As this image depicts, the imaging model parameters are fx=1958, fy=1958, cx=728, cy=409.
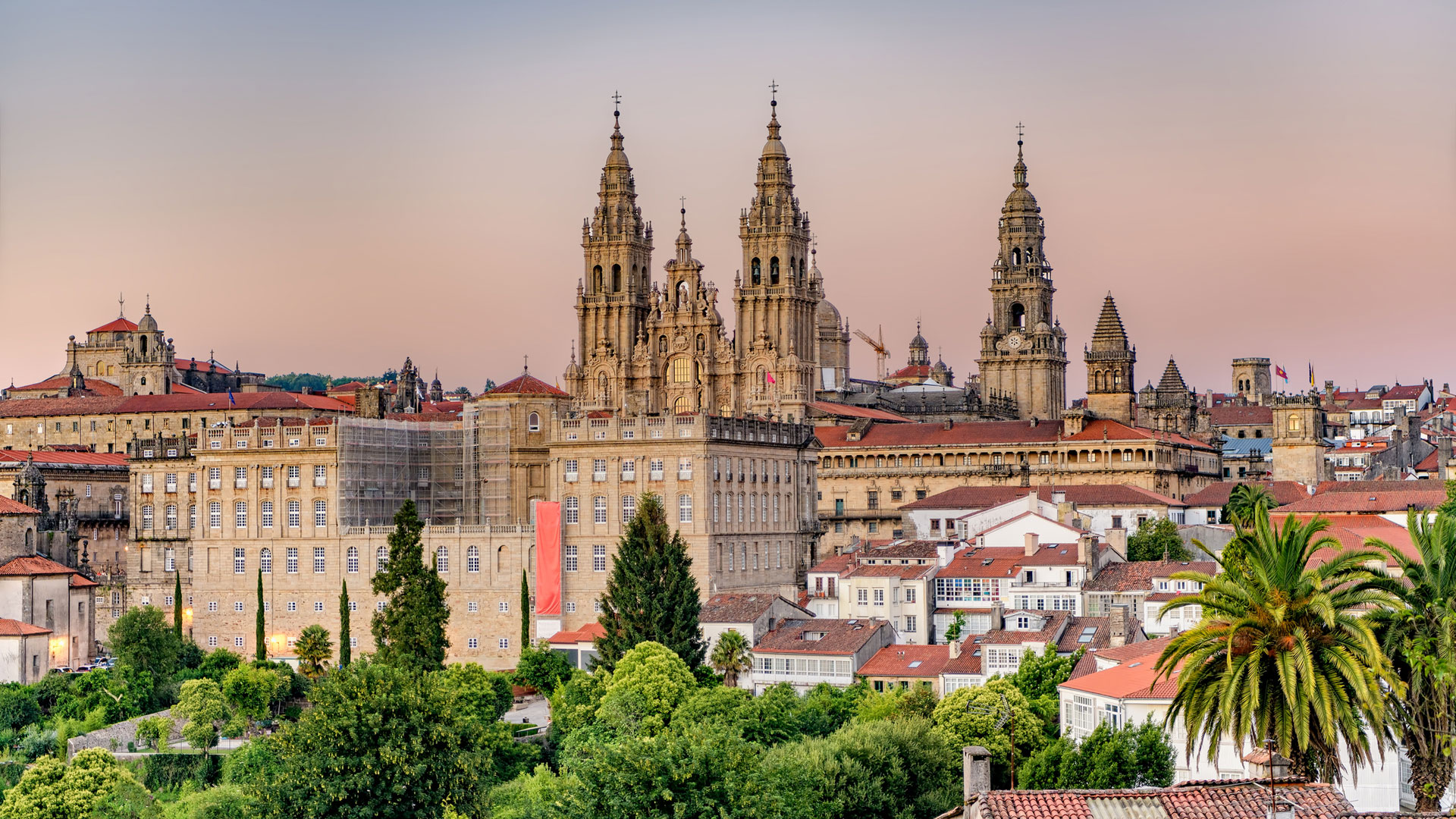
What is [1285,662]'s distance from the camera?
3441 cm

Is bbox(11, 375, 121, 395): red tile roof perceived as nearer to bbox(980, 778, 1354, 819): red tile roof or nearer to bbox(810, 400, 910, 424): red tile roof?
bbox(810, 400, 910, 424): red tile roof

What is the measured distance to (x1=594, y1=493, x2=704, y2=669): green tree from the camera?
75375mm

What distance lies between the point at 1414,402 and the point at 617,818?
6736 inches

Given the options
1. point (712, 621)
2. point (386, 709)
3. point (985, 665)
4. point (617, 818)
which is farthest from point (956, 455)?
point (617, 818)

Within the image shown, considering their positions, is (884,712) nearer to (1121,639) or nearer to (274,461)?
(1121,639)

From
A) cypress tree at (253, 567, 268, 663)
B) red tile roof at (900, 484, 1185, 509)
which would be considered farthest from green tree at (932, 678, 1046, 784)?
cypress tree at (253, 567, 268, 663)

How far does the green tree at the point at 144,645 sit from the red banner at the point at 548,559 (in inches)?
635

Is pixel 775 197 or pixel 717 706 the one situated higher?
pixel 775 197

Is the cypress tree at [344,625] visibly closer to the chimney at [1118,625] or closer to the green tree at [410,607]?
the green tree at [410,607]

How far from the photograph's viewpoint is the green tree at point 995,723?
5706 cm

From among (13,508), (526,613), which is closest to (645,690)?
(526,613)

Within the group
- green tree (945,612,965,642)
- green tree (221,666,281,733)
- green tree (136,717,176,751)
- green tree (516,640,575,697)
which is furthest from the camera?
green tree (516,640,575,697)

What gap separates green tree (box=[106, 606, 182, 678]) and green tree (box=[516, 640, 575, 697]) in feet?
50.7

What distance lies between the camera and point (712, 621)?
7838 centimetres
